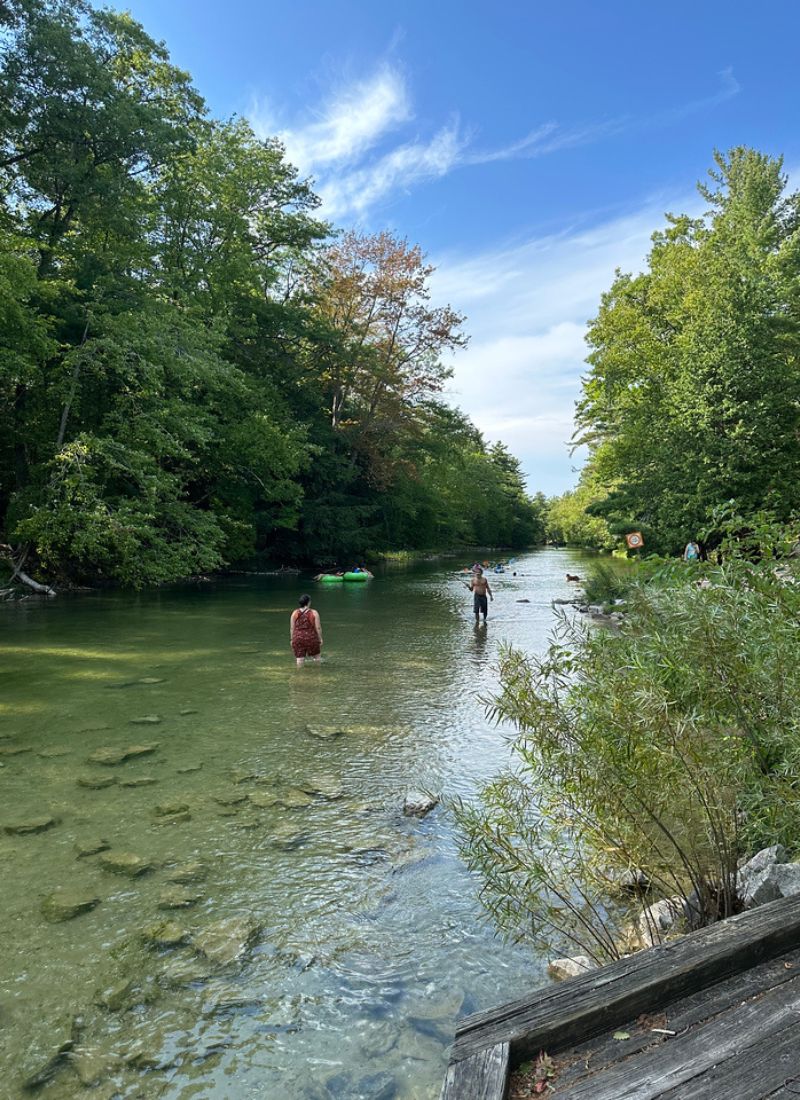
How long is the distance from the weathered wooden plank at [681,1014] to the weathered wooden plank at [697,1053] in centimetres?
3

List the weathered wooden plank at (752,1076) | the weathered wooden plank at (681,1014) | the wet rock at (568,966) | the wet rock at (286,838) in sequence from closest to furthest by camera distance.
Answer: the weathered wooden plank at (752,1076) → the weathered wooden plank at (681,1014) → the wet rock at (568,966) → the wet rock at (286,838)

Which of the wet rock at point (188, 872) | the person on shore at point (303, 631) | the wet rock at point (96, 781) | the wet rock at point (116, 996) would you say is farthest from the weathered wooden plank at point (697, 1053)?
the person on shore at point (303, 631)

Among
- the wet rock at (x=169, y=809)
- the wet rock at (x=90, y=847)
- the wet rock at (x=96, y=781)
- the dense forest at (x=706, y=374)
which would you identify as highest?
the dense forest at (x=706, y=374)

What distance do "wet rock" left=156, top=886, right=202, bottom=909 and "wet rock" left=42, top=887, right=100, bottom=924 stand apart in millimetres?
416

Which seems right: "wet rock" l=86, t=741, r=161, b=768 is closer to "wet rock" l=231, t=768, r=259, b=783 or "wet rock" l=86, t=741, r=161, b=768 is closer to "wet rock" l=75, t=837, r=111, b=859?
"wet rock" l=231, t=768, r=259, b=783

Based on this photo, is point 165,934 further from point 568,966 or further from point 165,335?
point 165,335

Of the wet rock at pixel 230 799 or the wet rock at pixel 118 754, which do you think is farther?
the wet rock at pixel 118 754

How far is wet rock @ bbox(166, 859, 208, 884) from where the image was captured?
458 cm

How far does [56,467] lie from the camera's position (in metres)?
19.5

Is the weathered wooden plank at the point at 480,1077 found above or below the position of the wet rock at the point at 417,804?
above

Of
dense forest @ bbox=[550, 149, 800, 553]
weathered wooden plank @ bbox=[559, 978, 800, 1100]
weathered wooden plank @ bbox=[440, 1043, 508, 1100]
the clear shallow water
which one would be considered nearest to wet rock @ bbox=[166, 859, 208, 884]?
the clear shallow water

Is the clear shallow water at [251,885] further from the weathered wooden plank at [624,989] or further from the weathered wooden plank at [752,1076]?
the weathered wooden plank at [752,1076]

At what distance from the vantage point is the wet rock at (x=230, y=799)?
19.4 feet

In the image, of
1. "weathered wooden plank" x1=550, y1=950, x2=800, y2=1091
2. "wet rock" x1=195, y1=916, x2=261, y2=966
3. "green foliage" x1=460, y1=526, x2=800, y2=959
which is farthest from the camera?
"wet rock" x1=195, y1=916, x2=261, y2=966
